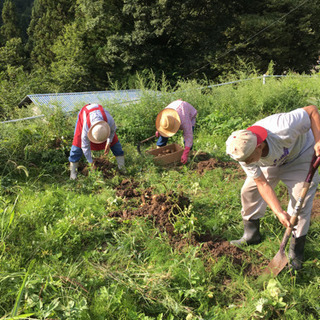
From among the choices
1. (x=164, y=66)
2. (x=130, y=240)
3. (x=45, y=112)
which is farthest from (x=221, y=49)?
(x=130, y=240)

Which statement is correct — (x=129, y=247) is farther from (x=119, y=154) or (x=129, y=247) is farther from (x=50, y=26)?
(x=50, y=26)

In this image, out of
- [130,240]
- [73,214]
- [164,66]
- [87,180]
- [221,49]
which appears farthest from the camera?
[164,66]

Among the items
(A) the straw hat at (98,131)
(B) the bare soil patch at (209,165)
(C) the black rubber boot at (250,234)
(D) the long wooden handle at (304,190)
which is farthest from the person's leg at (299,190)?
(A) the straw hat at (98,131)

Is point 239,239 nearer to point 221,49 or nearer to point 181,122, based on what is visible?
point 181,122

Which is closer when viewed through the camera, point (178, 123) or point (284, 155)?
point (284, 155)

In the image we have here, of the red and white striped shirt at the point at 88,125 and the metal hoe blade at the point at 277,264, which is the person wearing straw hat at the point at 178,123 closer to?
the red and white striped shirt at the point at 88,125

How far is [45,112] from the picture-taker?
18.1 feet

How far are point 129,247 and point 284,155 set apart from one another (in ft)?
5.82

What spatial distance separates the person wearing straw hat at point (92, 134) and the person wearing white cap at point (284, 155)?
87.0 inches

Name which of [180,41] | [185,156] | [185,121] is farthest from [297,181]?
[180,41]

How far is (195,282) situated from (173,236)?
0.69 m

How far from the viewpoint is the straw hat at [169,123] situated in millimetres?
4457

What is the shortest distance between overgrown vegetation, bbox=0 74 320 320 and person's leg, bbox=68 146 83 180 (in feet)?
0.57

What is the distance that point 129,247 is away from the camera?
2.88 metres
